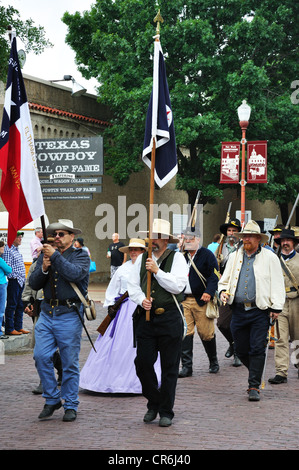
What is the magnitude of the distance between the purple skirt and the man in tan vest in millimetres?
1805

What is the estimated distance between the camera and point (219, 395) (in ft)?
28.2

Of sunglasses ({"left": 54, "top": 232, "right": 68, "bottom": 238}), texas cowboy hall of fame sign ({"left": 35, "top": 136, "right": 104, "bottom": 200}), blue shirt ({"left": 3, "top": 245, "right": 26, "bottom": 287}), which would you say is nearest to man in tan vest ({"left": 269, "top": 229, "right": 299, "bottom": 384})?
sunglasses ({"left": 54, "top": 232, "right": 68, "bottom": 238})

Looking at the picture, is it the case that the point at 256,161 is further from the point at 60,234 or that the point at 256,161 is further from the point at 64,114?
the point at 60,234

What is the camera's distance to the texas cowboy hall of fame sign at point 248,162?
20703 millimetres

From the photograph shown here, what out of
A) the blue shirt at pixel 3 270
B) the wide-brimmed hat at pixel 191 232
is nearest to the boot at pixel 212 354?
the wide-brimmed hat at pixel 191 232

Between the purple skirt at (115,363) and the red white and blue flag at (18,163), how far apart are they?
2.10 m

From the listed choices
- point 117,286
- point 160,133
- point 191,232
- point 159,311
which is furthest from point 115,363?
point 160,133

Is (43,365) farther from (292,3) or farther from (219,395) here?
(292,3)

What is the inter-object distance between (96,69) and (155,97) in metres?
23.4

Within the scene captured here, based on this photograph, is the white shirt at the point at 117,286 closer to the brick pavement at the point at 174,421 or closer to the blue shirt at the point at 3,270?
the brick pavement at the point at 174,421

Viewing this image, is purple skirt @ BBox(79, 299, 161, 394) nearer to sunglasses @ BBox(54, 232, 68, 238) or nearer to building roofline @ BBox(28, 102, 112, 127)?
sunglasses @ BBox(54, 232, 68, 238)

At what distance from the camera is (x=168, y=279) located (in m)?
6.97

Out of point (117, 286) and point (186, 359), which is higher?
point (117, 286)

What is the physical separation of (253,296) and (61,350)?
7.79 feet
